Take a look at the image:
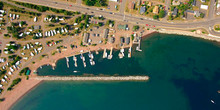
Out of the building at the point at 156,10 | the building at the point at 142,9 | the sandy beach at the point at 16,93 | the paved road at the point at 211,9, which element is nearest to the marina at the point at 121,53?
the building at the point at 142,9

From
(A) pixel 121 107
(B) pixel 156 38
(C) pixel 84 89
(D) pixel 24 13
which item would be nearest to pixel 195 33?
(B) pixel 156 38

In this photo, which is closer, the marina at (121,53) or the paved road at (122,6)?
the marina at (121,53)

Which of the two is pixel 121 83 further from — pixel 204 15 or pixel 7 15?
pixel 7 15

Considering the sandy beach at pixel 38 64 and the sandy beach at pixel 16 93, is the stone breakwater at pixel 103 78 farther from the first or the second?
the sandy beach at pixel 38 64

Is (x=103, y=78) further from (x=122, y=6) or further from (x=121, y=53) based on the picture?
(x=122, y=6)

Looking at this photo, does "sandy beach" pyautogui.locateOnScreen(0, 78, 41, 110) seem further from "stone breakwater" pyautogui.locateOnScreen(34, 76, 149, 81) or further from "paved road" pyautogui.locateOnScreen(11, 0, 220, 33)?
"paved road" pyautogui.locateOnScreen(11, 0, 220, 33)

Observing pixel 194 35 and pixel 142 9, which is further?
pixel 194 35

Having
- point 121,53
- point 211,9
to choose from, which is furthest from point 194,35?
point 121,53
